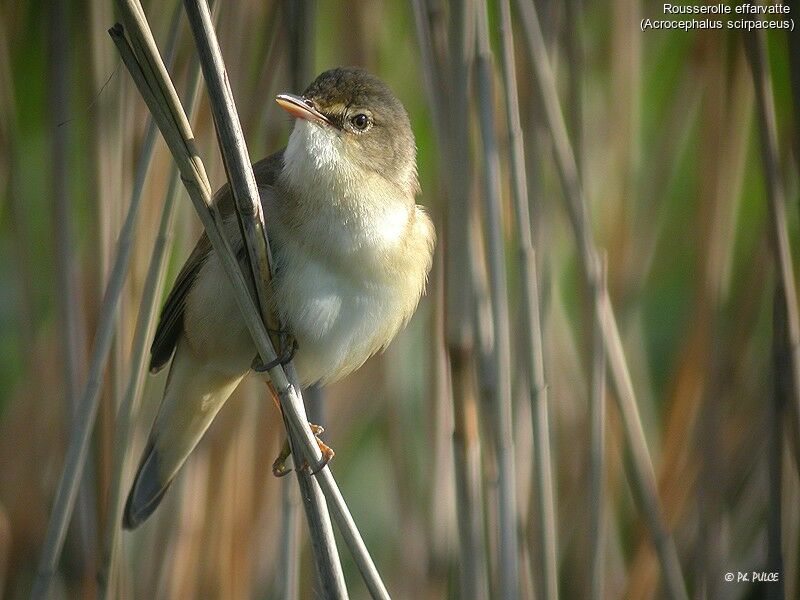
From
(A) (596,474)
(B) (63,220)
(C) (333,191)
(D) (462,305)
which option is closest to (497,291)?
(D) (462,305)

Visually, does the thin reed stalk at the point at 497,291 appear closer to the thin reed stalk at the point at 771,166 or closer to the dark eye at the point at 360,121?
the dark eye at the point at 360,121

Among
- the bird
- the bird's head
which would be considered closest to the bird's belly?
the bird

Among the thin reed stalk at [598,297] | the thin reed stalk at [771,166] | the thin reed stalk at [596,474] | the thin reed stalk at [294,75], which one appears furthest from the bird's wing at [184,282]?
the thin reed stalk at [771,166]

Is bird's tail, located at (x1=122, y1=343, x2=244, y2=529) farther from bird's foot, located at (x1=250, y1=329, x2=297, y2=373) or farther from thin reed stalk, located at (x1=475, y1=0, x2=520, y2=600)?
thin reed stalk, located at (x1=475, y1=0, x2=520, y2=600)

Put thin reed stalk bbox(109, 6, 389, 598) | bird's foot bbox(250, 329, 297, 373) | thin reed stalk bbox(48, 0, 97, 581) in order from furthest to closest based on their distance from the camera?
1. thin reed stalk bbox(48, 0, 97, 581)
2. bird's foot bbox(250, 329, 297, 373)
3. thin reed stalk bbox(109, 6, 389, 598)

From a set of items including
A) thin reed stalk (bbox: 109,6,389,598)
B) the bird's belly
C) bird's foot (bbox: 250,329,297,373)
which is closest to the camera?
thin reed stalk (bbox: 109,6,389,598)

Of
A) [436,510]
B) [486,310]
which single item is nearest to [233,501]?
[436,510]

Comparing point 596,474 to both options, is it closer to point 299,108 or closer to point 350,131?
point 350,131
